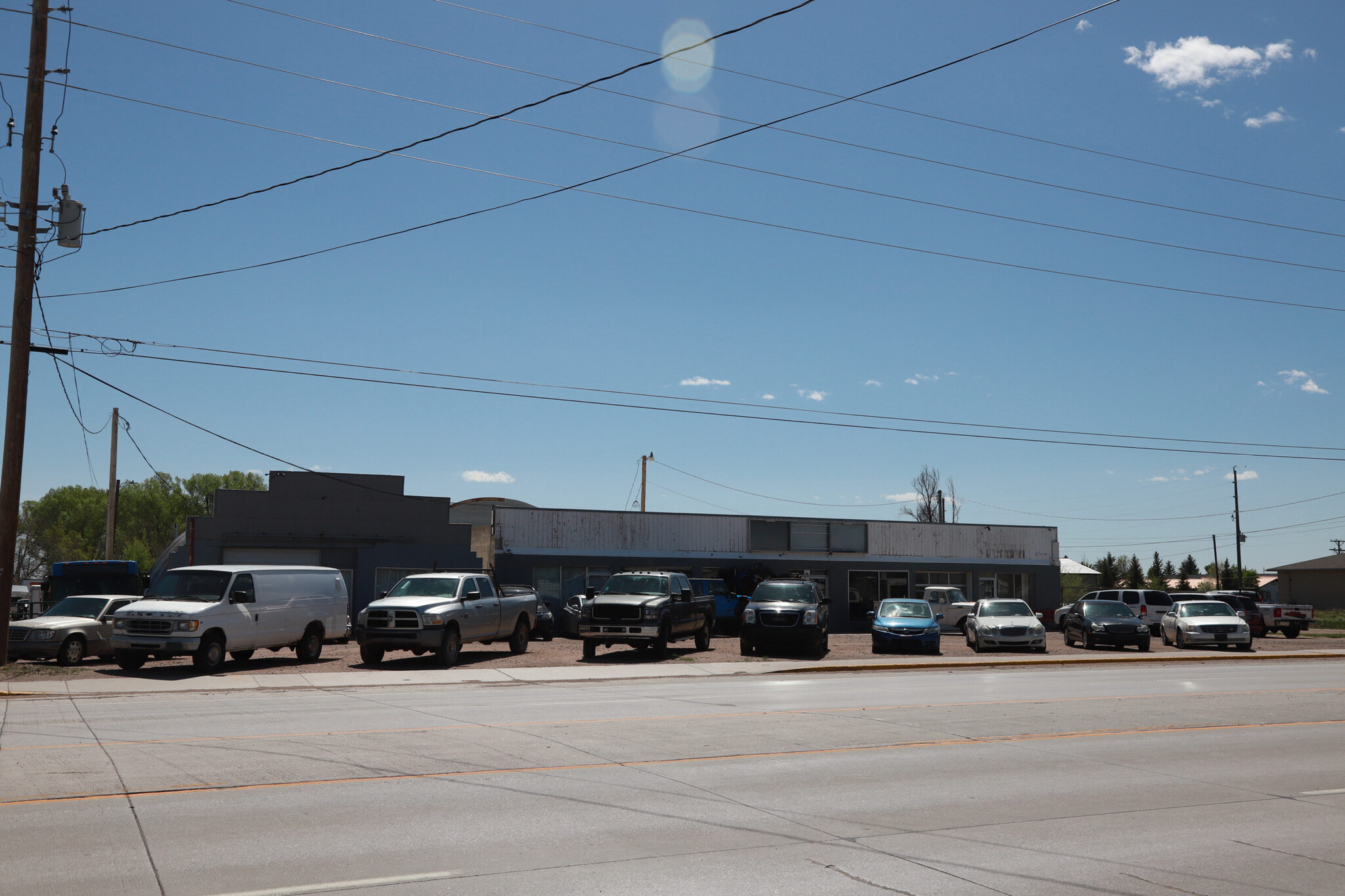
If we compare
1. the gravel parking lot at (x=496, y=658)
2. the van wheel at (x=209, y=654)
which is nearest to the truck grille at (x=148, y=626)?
the van wheel at (x=209, y=654)

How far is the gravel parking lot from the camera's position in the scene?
20.5 metres

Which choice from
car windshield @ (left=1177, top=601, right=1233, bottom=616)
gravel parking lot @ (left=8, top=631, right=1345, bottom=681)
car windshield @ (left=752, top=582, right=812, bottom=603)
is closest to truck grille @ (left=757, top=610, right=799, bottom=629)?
car windshield @ (left=752, top=582, right=812, bottom=603)

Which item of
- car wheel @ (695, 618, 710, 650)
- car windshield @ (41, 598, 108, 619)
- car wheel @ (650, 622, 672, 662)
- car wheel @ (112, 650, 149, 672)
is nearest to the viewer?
car wheel @ (112, 650, 149, 672)

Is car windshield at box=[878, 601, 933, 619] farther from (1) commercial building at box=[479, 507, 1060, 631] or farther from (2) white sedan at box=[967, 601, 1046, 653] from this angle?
(1) commercial building at box=[479, 507, 1060, 631]

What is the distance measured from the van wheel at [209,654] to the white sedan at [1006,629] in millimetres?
18969

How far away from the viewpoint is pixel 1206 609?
105ft

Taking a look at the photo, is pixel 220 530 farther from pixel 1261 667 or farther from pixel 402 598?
pixel 1261 667

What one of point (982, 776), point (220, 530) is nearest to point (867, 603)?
point (220, 530)

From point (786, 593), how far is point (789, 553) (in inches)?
727

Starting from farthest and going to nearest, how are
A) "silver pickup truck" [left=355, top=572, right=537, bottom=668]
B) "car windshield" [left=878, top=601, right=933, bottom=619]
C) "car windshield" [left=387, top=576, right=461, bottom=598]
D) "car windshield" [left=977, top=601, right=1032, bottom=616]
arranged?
1. "car windshield" [left=977, top=601, right=1032, bottom=616]
2. "car windshield" [left=878, top=601, right=933, bottom=619]
3. "car windshield" [left=387, top=576, right=461, bottom=598]
4. "silver pickup truck" [left=355, top=572, right=537, bottom=668]

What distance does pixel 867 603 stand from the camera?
4625cm

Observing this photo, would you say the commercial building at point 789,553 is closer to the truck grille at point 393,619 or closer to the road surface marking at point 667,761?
the truck grille at point 393,619

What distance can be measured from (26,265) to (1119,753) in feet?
67.1

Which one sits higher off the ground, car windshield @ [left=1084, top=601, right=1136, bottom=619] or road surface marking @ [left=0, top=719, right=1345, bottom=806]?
car windshield @ [left=1084, top=601, right=1136, bottom=619]
